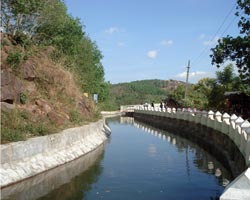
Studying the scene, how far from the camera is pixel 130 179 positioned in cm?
1341

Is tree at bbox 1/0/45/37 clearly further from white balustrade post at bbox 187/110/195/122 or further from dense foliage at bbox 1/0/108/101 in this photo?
white balustrade post at bbox 187/110/195/122

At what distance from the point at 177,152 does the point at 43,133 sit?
9688 millimetres

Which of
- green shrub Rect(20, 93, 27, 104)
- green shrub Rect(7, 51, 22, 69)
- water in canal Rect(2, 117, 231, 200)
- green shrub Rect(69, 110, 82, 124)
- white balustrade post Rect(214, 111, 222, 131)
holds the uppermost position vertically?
green shrub Rect(7, 51, 22, 69)

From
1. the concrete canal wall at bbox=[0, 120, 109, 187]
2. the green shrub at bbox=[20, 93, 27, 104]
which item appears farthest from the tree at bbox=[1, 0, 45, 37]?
the concrete canal wall at bbox=[0, 120, 109, 187]

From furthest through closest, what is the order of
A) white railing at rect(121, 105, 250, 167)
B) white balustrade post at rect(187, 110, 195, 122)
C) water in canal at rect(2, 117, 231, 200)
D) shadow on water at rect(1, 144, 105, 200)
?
1. white balustrade post at rect(187, 110, 195, 122)
2. white railing at rect(121, 105, 250, 167)
3. water in canal at rect(2, 117, 231, 200)
4. shadow on water at rect(1, 144, 105, 200)

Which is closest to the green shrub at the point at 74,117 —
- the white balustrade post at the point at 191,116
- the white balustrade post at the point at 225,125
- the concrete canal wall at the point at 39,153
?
the concrete canal wall at the point at 39,153

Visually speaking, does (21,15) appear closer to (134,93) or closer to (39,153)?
(39,153)

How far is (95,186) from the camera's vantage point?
40.2 ft

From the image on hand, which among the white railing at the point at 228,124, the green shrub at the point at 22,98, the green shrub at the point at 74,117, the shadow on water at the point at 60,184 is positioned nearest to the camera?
the shadow on water at the point at 60,184

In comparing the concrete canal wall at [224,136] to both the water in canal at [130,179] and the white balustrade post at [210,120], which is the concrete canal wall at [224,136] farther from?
the water in canal at [130,179]

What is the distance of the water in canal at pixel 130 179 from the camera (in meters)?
11.1

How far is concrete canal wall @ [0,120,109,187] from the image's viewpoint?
1124 centimetres

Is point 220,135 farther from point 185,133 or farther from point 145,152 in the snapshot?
point 185,133

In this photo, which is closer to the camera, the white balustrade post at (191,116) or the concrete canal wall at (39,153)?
the concrete canal wall at (39,153)
